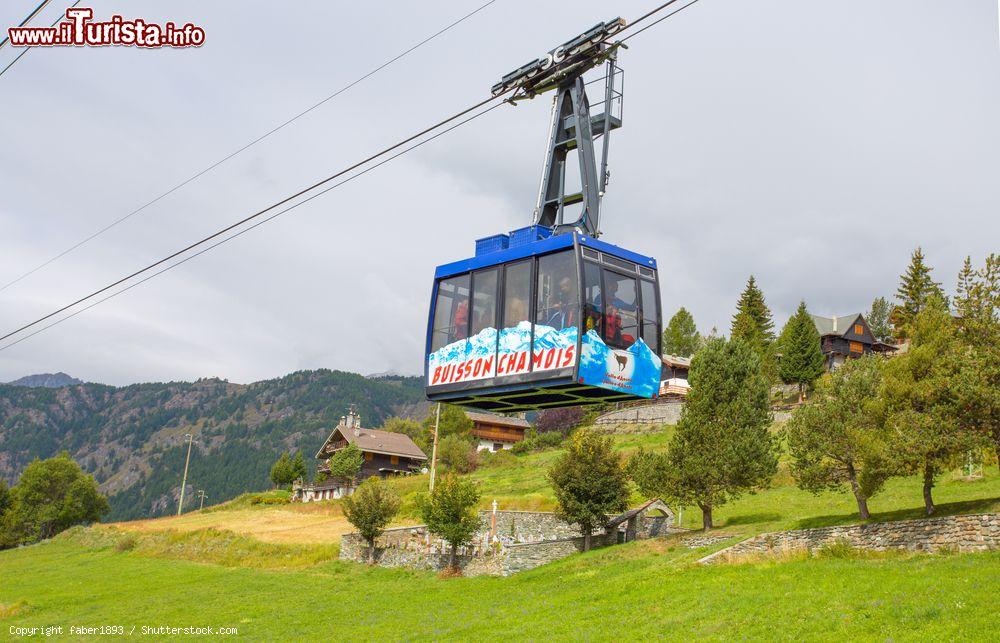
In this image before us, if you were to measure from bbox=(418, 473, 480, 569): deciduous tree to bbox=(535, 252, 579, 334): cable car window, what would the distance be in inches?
1121

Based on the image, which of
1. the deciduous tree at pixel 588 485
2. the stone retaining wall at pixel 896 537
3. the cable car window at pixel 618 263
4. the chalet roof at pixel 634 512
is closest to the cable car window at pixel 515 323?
the cable car window at pixel 618 263

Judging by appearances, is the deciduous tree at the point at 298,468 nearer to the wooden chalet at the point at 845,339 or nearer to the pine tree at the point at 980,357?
the wooden chalet at the point at 845,339

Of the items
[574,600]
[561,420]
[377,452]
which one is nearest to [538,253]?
[574,600]

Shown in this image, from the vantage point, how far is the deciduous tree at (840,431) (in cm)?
3428

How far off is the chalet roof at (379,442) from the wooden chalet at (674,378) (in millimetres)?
31019

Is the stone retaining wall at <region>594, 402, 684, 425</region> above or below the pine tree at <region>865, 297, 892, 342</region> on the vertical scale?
below

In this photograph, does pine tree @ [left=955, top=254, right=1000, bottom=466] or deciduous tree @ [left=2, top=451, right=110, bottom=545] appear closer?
pine tree @ [left=955, top=254, right=1000, bottom=466]

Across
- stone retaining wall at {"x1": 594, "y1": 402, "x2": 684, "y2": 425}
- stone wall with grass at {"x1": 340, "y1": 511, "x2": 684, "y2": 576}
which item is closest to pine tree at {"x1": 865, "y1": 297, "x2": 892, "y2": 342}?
stone retaining wall at {"x1": 594, "y1": 402, "x2": 684, "y2": 425}

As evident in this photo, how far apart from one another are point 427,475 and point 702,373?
43021mm

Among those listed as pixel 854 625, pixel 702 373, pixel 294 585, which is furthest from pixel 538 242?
pixel 294 585

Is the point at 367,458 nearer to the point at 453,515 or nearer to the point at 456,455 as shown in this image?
the point at 456,455

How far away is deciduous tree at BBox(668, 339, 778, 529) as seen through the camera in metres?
39.0

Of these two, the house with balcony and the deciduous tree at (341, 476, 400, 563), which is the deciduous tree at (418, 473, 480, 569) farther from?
the house with balcony

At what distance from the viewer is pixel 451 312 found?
56.1 feet
